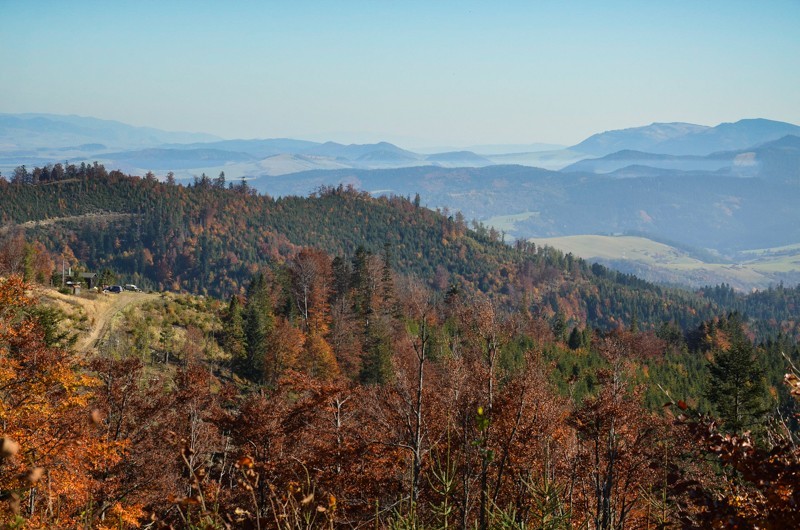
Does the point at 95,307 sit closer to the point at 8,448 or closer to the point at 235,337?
the point at 235,337

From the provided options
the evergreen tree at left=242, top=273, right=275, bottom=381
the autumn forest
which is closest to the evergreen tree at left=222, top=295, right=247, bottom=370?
the autumn forest

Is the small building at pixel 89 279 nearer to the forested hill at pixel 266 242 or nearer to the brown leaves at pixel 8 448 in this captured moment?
the brown leaves at pixel 8 448

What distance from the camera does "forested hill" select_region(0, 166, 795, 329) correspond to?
136m

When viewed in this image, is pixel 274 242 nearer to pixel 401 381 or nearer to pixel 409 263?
pixel 409 263

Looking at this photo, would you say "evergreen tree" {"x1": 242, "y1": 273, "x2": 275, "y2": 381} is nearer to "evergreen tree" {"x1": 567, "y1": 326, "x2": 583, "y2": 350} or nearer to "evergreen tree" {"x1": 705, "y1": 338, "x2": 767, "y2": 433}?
"evergreen tree" {"x1": 705, "y1": 338, "x2": 767, "y2": 433}

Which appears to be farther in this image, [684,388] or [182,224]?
[182,224]

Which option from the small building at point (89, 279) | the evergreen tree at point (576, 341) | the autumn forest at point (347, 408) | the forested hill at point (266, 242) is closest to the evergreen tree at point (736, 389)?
the autumn forest at point (347, 408)

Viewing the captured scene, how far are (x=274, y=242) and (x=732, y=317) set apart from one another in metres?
106

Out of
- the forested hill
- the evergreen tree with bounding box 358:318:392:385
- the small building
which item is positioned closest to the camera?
the evergreen tree with bounding box 358:318:392:385

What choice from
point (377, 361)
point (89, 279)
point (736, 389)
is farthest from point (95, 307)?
point (736, 389)

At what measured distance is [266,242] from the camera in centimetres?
15575

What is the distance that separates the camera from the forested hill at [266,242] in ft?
447

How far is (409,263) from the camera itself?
166250mm

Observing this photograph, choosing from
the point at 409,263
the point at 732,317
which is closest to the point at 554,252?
the point at 409,263
